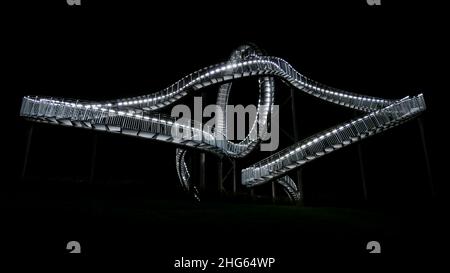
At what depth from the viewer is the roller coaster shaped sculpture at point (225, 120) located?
52.4ft

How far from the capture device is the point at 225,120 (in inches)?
1021

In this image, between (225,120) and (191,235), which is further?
(225,120)

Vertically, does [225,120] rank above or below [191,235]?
above

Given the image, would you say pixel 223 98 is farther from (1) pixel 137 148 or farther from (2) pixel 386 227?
(2) pixel 386 227

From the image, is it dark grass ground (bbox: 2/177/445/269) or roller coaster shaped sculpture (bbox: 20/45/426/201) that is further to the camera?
roller coaster shaped sculpture (bbox: 20/45/426/201)

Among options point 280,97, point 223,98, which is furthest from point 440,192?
point 223,98

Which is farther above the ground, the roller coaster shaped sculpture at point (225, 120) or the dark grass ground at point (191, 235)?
the roller coaster shaped sculpture at point (225, 120)

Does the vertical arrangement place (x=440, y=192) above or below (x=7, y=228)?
above

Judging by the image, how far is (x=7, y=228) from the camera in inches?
300

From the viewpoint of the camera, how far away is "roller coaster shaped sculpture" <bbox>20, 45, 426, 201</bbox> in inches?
629

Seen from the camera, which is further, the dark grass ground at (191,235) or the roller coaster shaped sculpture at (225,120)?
the roller coaster shaped sculpture at (225,120)

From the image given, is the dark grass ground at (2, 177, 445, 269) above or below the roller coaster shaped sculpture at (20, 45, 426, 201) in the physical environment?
below
